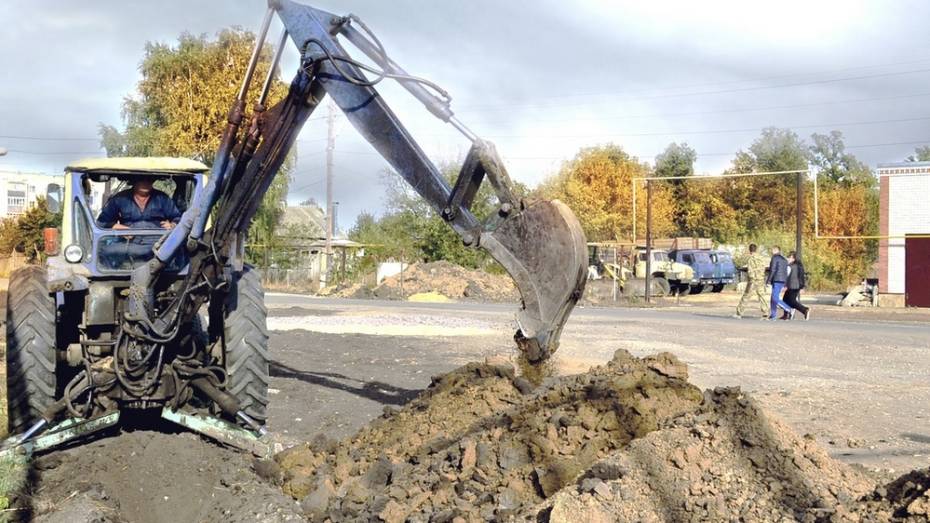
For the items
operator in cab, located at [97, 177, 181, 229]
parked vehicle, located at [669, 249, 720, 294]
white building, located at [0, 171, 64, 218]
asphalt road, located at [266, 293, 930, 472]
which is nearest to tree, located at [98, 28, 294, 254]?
asphalt road, located at [266, 293, 930, 472]

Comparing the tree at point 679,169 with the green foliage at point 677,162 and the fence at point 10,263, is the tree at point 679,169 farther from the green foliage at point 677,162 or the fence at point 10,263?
the fence at point 10,263

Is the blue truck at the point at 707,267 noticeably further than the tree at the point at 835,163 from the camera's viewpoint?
No

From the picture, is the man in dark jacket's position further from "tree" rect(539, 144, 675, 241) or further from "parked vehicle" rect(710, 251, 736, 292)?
"tree" rect(539, 144, 675, 241)

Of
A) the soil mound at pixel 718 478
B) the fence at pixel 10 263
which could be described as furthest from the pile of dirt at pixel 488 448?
the fence at pixel 10 263

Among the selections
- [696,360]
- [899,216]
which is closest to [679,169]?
[899,216]

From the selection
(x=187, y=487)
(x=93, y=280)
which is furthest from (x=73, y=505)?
(x=93, y=280)

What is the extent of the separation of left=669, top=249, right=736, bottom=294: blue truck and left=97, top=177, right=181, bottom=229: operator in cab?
3956 centimetres

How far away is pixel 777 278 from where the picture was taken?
24375 millimetres

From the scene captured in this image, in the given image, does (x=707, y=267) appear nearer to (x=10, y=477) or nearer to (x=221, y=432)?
(x=221, y=432)

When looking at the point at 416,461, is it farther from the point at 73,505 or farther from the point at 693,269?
the point at 693,269

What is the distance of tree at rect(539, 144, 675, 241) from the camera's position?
6372 centimetres

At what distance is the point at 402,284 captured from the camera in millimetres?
44281

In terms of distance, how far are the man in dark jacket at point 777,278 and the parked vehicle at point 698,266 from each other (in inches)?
861

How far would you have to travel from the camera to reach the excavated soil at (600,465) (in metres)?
5.49
